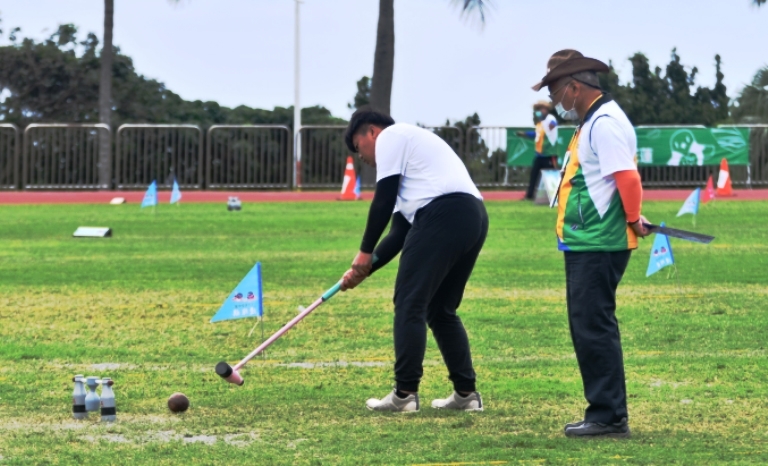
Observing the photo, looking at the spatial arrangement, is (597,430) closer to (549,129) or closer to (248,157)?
(549,129)

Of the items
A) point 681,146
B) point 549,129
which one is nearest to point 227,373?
point 549,129

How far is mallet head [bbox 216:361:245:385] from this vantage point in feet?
→ 23.4

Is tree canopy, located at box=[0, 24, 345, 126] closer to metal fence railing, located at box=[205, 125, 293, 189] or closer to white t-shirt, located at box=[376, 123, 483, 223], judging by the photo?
metal fence railing, located at box=[205, 125, 293, 189]

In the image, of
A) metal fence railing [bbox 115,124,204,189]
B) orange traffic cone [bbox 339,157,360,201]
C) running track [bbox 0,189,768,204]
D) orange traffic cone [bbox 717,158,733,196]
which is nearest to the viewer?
orange traffic cone [bbox 717,158,733,196]

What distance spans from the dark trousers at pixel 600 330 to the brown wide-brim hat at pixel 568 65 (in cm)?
83

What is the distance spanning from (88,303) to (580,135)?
261 inches

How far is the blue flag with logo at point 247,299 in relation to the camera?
8492 mm

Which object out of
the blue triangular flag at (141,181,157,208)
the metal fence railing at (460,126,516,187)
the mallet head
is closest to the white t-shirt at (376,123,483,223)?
the mallet head

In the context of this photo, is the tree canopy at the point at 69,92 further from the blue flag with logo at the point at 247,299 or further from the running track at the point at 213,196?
the blue flag with logo at the point at 247,299

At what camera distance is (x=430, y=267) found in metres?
6.80

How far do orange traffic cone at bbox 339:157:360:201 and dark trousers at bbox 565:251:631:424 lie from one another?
2089 centimetres

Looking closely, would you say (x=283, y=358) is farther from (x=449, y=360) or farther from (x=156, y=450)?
(x=156, y=450)

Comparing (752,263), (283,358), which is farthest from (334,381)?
(752,263)

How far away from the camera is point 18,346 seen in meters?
9.39
